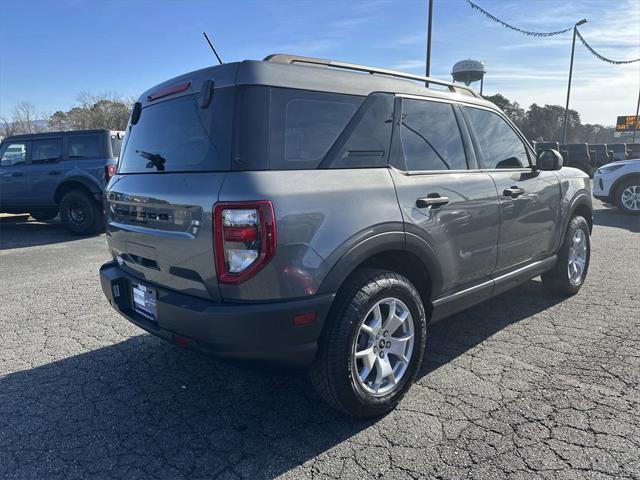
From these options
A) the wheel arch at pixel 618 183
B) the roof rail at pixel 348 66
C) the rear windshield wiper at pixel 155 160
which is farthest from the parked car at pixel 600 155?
the rear windshield wiper at pixel 155 160

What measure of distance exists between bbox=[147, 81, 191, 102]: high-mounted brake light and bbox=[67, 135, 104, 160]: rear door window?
21.9ft

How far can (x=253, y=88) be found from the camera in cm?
225

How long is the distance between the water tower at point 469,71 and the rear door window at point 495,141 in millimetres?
23787

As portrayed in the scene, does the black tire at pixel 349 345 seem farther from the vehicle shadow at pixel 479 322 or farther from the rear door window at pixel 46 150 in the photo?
the rear door window at pixel 46 150

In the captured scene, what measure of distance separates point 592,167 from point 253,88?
24.1m

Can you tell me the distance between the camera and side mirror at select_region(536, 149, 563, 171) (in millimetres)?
3951

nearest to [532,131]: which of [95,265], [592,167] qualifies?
[592,167]

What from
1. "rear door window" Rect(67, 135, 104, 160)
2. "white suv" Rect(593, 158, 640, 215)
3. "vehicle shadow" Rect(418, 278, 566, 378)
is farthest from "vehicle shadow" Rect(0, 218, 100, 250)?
"white suv" Rect(593, 158, 640, 215)

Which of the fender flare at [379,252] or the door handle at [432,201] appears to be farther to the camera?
the door handle at [432,201]

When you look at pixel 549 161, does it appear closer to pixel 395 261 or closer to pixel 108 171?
pixel 395 261

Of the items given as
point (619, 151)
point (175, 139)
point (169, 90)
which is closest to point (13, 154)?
point (169, 90)

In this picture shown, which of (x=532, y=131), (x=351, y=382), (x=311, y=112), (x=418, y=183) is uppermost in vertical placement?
(x=532, y=131)

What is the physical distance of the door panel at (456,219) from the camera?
277 cm

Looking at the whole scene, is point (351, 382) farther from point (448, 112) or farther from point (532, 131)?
point (532, 131)
